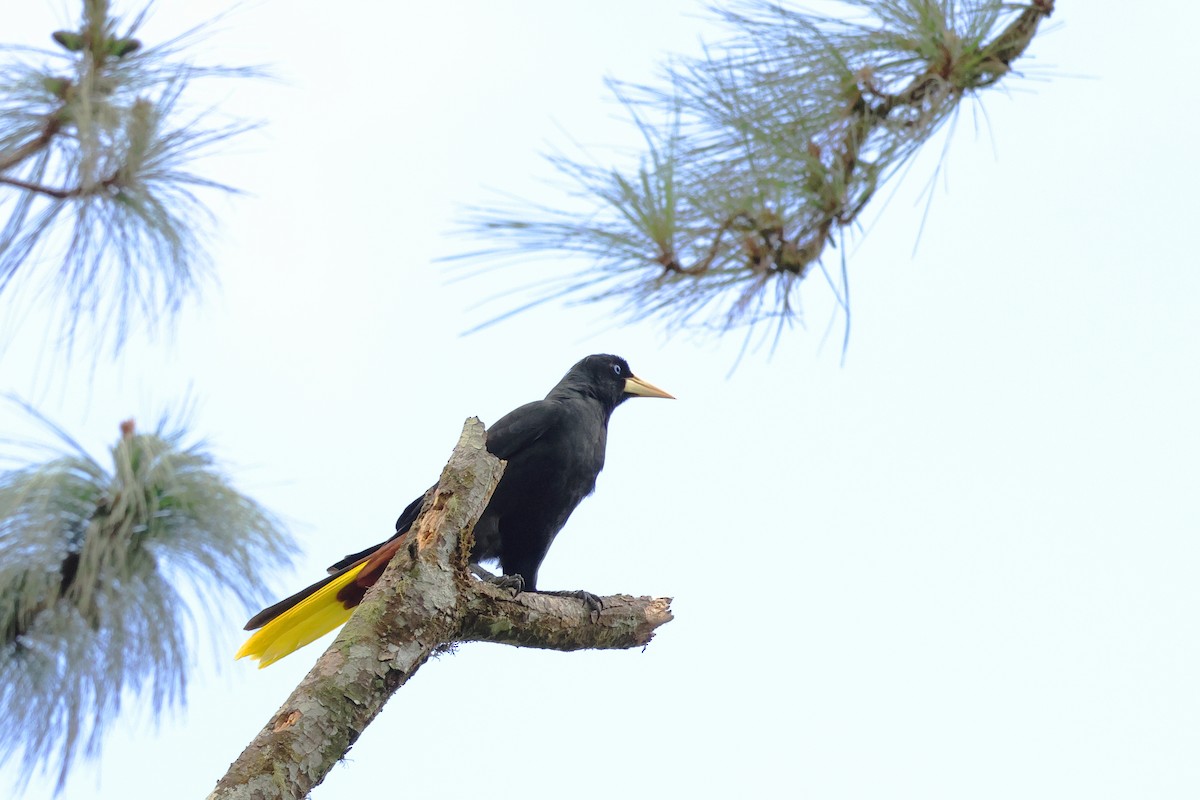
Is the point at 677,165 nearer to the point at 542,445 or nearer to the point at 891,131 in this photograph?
the point at 891,131

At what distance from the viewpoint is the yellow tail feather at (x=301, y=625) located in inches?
143

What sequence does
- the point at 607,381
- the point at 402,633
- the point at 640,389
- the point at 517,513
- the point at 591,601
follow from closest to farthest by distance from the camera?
the point at 402,633
the point at 591,601
the point at 517,513
the point at 607,381
the point at 640,389

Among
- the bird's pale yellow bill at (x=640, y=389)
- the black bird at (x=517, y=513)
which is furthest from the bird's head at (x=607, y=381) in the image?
the black bird at (x=517, y=513)

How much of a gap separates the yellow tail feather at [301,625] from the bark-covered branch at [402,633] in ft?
2.14

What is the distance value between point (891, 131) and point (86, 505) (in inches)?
109

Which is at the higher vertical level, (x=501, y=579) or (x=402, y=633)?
(x=501, y=579)

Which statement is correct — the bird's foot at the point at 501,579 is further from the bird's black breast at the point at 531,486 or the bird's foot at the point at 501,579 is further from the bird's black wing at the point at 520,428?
the bird's black wing at the point at 520,428

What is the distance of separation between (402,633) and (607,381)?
2.36m

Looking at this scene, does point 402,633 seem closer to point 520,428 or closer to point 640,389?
point 520,428

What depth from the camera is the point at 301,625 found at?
12.1 feet

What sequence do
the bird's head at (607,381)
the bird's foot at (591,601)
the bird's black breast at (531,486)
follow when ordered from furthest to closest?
the bird's head at (607,381) < the bird's black breast at (531,486) < the bird's foot at (591,601)

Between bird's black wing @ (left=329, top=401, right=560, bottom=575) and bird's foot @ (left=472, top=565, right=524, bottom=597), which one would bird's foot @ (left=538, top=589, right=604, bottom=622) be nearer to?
bird's foot @ (left=472, top=565, right=524, bottom=597)

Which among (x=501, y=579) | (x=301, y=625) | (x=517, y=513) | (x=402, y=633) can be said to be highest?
(x=517, y=513)

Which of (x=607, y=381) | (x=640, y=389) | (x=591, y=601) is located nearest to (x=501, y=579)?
(x=591, y=601)
